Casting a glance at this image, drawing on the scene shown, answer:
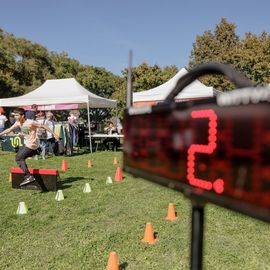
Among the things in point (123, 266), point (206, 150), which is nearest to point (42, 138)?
point (123, 266)

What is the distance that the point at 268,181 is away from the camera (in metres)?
1.37

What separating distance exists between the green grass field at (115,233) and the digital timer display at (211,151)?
2.69 metres

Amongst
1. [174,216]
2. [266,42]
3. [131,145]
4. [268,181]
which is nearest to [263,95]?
[268,181]

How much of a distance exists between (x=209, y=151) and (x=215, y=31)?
136 ft

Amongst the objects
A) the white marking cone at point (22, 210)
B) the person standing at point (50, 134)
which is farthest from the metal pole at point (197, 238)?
the person standing at point (50, 134)

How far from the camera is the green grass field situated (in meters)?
4.54

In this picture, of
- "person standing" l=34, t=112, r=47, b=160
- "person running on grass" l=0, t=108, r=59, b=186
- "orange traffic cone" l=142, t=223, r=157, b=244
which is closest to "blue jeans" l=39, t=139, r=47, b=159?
"person standing" l=34, t=112, r=47, b=160

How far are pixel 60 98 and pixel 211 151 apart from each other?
18.0m

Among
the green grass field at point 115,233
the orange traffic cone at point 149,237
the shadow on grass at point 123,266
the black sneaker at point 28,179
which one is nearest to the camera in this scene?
the shadow on grass at point 123,266

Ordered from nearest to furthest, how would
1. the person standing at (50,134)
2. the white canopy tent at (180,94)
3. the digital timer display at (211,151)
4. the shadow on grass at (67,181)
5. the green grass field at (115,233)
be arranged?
the digital timer display at (211,151) < the green grass field at (115,233) < the shadow on grass at (67,181) < the person standing at (50,134) < the white canopy tent at (180,94)

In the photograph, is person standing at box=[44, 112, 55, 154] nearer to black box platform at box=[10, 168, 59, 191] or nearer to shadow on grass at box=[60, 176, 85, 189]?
shadow on grass at box=[60, 176, 85, 189]

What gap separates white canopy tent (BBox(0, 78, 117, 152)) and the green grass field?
10180mm

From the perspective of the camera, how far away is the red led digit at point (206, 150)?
5.37ft

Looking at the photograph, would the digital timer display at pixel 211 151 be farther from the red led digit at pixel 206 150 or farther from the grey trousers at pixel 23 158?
the grey trousers at pixel 23 158
